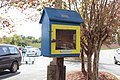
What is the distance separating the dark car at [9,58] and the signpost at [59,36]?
7946 millimetres

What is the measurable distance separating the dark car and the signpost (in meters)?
7.95

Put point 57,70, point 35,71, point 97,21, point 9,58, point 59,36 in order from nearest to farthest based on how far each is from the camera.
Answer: point 59,36 < point 57,70 < point 97,21 < point 9,58 < point 35,71

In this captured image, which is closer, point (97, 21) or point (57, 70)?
A: point (57, 70)

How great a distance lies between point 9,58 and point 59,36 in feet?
28.8

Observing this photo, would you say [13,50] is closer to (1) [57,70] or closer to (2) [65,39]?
(1) [57,70]

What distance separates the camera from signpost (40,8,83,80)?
404cm

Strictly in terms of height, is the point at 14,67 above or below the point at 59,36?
below

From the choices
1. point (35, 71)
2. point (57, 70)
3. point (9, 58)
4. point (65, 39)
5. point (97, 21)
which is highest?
point (97, 21)

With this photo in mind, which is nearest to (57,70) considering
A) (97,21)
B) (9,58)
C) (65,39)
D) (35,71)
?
(65,39)

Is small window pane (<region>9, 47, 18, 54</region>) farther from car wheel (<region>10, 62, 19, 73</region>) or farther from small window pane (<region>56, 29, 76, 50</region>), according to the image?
small window pane (<region>56, 29, 76, 50</region>)

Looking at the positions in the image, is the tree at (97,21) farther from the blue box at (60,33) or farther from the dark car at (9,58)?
the dark car at (9,58)

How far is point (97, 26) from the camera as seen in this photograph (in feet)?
21.9

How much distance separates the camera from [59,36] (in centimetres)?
416

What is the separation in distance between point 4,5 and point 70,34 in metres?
5.37
